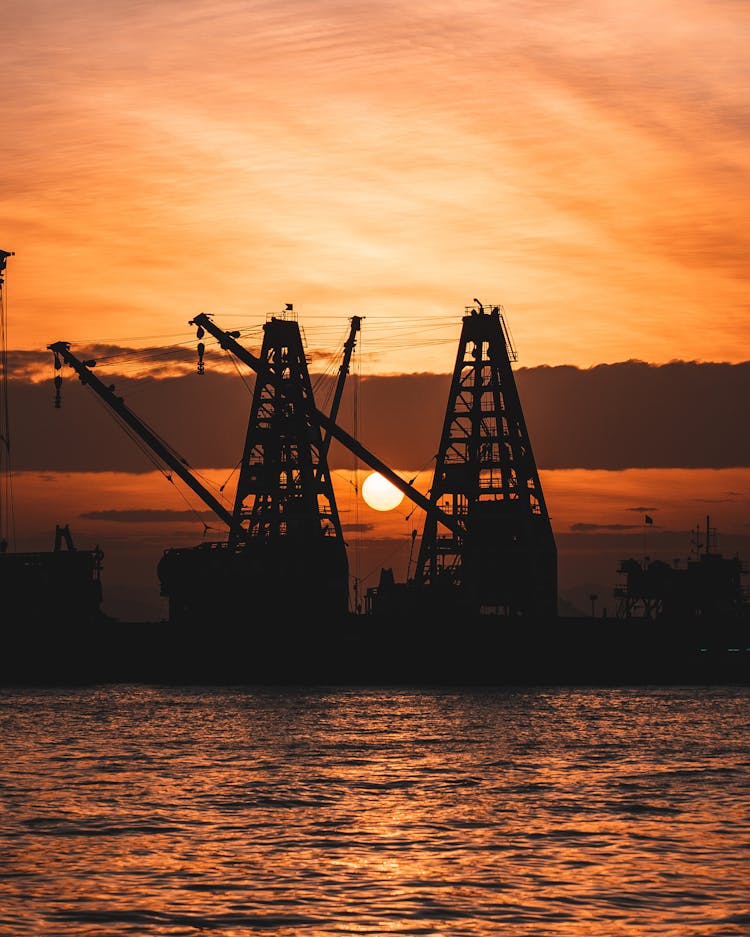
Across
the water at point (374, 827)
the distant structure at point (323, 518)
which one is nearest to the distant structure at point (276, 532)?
the distant structure at point (323, 518)

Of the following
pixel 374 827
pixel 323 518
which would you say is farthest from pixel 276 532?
pixel 374 827

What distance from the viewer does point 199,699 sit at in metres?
102

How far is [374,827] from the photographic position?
136ft

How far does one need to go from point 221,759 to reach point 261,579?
65922 mm

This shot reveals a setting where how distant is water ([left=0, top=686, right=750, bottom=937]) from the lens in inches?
1156

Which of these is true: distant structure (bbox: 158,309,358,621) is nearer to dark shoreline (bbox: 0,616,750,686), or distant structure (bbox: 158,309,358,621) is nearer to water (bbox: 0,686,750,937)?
dark shoreline (bbox: 0,616,750,686)

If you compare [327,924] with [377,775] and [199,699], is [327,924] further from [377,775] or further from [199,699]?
[199,699]

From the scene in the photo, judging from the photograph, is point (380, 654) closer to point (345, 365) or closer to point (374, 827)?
point (345, 365)

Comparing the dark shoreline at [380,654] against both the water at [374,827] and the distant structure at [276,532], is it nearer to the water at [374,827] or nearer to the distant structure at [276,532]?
the distant structure at [276,532]

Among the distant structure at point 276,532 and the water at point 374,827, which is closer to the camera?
the water at point 374,827

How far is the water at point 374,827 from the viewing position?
96.3ft

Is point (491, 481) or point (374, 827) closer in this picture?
point (374, 827)

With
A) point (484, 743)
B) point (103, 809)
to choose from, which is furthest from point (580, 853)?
point (484, 743)

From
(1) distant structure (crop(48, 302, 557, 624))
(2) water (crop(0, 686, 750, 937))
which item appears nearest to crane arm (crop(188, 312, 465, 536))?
(1) distant structure (crop(48, 302, 557, 624))
